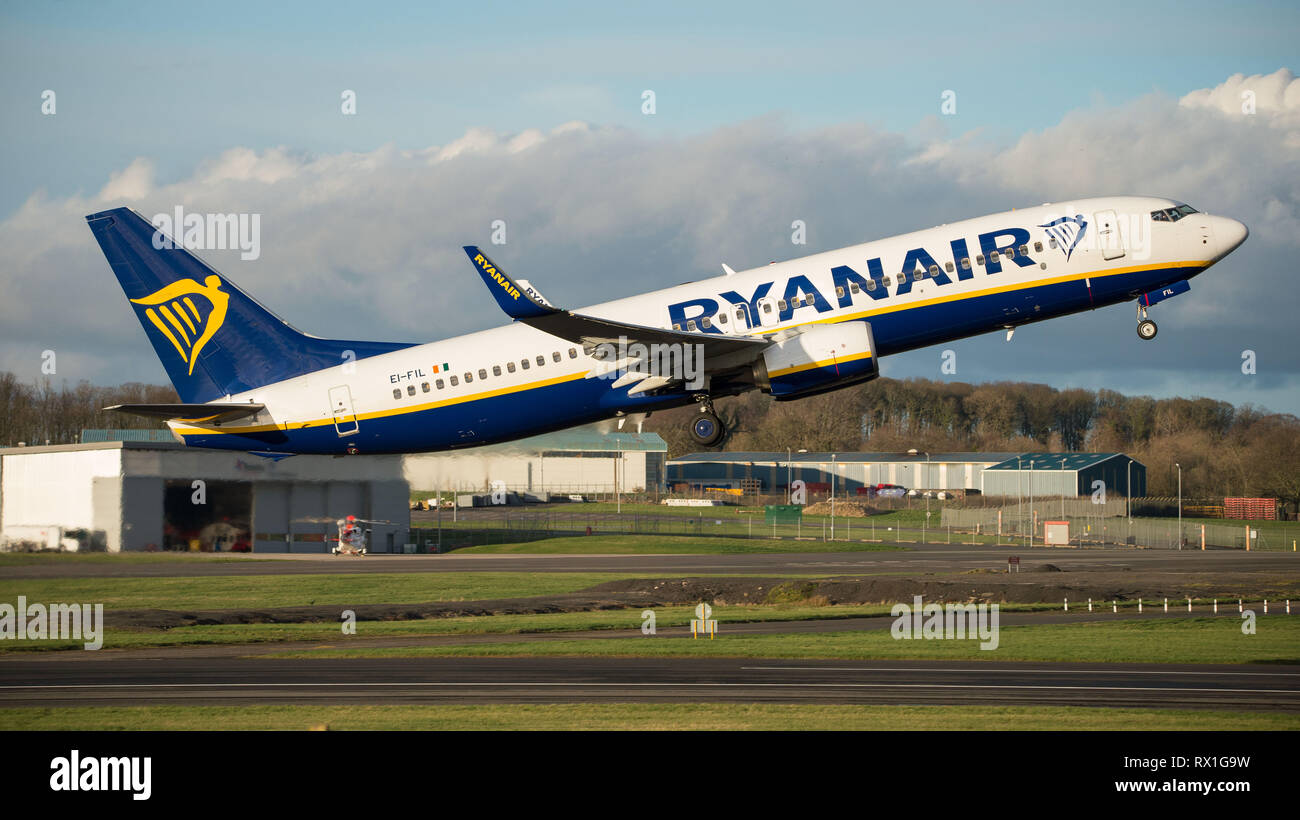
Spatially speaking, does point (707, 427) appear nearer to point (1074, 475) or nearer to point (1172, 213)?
point (1172, 213)

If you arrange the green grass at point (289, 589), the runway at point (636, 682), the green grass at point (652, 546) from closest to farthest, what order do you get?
the runway at point (636, 682)
the green grass at point (289, 589)
the green grass at point (652, 546)

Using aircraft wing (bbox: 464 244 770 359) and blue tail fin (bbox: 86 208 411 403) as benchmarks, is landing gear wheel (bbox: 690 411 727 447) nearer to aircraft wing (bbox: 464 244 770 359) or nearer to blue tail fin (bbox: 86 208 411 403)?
aircraft wing (bbox: 464 244 770 359)

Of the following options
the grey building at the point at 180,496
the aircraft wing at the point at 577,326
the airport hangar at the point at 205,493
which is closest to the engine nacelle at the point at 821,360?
the aircraft wing at the point at 577,326

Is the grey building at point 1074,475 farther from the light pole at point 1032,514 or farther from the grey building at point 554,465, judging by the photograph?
the grey building at point 554,465

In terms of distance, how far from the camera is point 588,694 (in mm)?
33375

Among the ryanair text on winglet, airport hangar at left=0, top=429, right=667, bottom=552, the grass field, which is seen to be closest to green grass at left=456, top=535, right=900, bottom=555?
airport hangar at left=0, top=429, right=667, bottom=552

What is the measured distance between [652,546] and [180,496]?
37175 millimetres

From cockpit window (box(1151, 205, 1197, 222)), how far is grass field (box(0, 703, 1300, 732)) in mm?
17281

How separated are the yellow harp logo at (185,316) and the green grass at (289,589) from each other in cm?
1903

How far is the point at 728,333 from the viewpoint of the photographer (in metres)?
40.5

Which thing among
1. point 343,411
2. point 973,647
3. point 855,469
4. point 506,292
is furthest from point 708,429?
point 855,469

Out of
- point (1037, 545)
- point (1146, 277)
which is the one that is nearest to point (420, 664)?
point (1146, 277)

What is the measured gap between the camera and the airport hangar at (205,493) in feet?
280
